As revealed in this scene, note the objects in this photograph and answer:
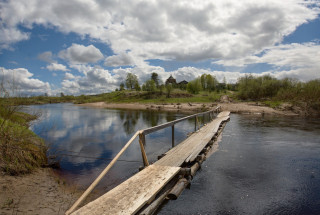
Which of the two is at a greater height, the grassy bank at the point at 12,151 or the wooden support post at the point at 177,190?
the grassy bank at the point at 12,151

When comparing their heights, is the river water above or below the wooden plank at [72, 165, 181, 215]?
below

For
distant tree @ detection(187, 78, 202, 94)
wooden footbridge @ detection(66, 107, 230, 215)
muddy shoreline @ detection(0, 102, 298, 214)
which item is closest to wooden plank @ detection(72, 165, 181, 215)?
wooden footbridge @ detection(66, 107, 230, 215)

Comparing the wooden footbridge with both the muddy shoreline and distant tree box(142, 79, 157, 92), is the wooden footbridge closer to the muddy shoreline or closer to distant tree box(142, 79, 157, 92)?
the muddy shoreline

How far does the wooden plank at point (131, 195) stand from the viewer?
14.0ft

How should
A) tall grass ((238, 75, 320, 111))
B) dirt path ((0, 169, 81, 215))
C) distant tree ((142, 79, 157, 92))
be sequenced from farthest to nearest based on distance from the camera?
1. distant tree ((142, 79, 157, 92))
2. tall grass ((238, 75, 320, 111))
3. dirt path ((0, 169, 81, 215))

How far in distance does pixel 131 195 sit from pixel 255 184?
5.00 metres

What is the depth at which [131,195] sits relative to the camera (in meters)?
4.91

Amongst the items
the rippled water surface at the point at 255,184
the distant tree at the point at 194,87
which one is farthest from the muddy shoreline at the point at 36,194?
the distant tree at the point at 194,87

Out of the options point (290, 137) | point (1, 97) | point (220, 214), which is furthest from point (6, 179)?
point (290, 137)

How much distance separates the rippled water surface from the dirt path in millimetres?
3390

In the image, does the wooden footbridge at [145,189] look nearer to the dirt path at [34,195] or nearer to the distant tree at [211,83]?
the dirt path at [34,195]

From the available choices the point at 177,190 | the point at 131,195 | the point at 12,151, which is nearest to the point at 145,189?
the point at 131,195

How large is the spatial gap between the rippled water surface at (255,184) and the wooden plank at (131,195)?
0.82 m

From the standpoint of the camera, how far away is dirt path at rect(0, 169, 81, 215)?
17.8 ft
